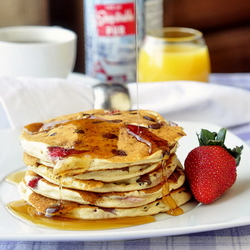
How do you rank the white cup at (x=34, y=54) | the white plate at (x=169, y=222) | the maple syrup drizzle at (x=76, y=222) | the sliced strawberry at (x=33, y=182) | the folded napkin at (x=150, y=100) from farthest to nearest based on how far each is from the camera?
the white cup at (x=34, y=54)
the folded napkin at (x=150, y=100)
the sliced strawberry at (x=33, y=182)
the maple syrup drizzle at (x=76, y=222)
the white plate at (x=169, y=222)

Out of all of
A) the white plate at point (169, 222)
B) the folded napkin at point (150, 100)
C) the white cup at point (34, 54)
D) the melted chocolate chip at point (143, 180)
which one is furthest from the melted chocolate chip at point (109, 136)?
the white cup at point (34, 54)

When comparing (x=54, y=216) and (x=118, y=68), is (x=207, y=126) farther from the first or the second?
(x=118, y=68)

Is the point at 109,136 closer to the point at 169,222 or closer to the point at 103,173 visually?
the point at 103,173

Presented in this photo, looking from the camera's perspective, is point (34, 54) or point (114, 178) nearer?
point (114, 178)

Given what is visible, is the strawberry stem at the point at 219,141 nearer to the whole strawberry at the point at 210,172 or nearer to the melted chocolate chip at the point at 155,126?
the whole strawberry at the point at 210,172

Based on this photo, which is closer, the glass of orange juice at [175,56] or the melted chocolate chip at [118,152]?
the melted chocolate chip at [118,152]

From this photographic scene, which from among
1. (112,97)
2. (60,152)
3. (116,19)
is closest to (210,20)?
(116,19)

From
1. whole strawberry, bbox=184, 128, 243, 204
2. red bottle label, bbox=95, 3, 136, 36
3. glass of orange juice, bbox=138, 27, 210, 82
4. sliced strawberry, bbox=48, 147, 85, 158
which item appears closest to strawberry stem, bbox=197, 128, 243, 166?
whole strawberry, bbox=184, 128, 243, 204
